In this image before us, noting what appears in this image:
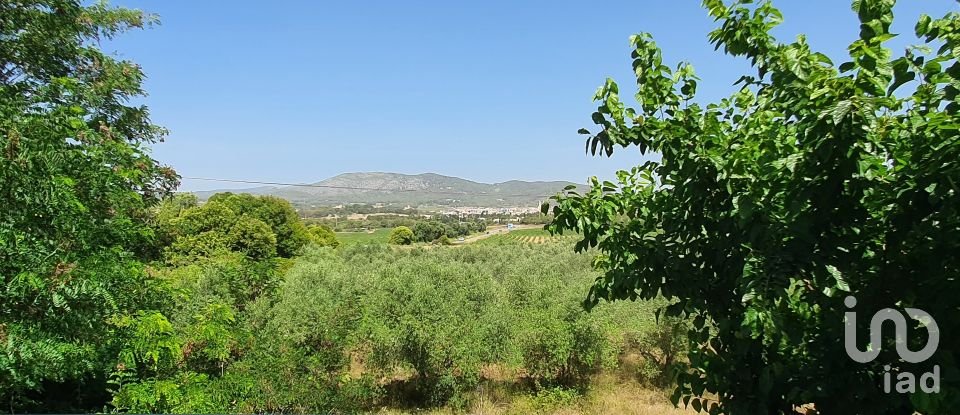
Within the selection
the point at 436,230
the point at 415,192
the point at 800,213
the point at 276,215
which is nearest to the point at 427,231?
the point at 436,230

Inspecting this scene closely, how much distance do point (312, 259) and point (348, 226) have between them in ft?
167

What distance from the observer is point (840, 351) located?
5.41ft

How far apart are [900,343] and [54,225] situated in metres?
5.13

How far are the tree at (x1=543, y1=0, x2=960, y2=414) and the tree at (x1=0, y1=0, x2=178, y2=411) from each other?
366 cm

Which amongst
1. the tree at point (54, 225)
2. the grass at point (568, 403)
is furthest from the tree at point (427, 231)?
the tree at point (54, 225)

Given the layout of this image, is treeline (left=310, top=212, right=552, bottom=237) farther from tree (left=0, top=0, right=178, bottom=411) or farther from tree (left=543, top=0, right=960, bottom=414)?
tree (left=543, top=0, right=960, bottom=414)

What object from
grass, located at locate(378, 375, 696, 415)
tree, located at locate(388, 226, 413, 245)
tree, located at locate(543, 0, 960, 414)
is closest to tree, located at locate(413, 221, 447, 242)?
tree, located at locate(388, 226, 413, 245)

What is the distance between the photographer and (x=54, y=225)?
358cm

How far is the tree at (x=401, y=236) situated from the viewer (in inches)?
1986

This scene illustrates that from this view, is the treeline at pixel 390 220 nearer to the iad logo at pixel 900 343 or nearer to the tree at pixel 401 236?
the tree at pixel 401 236

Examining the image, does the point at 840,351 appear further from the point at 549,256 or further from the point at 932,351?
the point at 549,256

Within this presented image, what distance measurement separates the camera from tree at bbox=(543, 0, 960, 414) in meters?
1.46

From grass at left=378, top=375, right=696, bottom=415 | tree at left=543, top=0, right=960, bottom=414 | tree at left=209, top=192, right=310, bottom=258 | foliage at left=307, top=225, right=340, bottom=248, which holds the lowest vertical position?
grass at left=378, top=375, right=696, bottom=415

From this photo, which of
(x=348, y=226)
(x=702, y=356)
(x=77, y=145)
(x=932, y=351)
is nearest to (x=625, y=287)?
(x=702, y=356)
